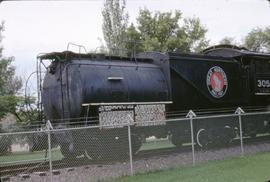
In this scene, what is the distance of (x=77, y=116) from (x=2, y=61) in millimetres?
16297

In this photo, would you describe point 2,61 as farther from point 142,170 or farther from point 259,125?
point 142,170

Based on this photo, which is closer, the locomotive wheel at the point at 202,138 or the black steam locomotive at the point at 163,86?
the black steam locomotive at the point at 163,86

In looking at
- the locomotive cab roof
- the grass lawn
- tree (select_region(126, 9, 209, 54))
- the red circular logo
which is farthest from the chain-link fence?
tree (select_region(126, 9, 209, 54))

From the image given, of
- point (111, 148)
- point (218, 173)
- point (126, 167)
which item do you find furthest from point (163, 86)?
point (218, 173)

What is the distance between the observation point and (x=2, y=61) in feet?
102

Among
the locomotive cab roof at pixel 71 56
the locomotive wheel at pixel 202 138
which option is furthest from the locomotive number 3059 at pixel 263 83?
the locomotive cab roof at pixel 71 56

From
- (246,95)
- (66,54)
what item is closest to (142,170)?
(66,54)

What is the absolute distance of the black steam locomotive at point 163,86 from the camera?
53.7ft

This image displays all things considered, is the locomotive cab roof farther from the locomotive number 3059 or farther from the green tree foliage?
the green tree foliage

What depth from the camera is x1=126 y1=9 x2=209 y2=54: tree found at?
103 ft

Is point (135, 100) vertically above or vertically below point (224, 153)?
above

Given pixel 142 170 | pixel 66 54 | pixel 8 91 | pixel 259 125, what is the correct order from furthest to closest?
1. pixel 8 91
2. pixel 259 125
3. pixel 66 54
4. pixel 142 170

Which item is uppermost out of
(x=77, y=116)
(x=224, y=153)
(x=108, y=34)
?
(x=108, y=34)

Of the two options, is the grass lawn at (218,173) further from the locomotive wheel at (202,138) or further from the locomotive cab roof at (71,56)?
the locomotive cab roof at (71,56)
